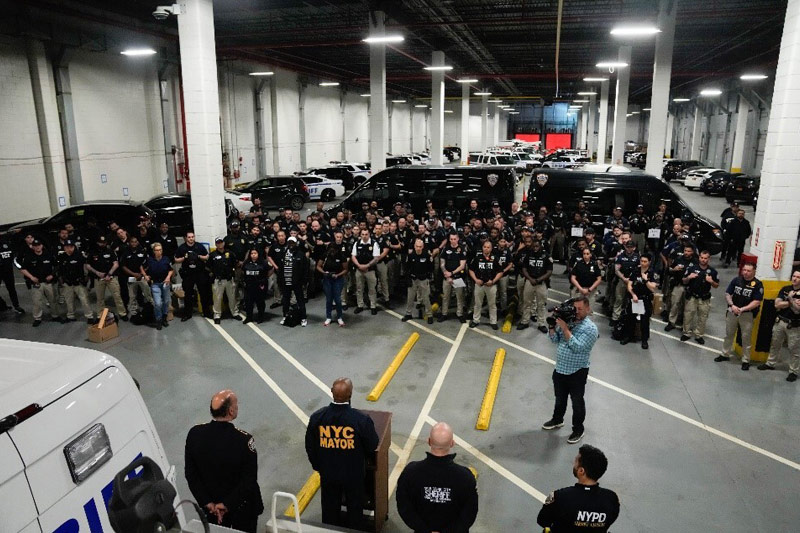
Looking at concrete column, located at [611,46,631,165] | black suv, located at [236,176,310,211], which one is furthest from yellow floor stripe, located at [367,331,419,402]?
concrete column, located at [611,46,631,165]

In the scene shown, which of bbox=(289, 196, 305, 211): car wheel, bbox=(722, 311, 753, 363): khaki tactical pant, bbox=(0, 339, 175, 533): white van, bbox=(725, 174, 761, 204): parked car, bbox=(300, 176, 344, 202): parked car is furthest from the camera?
bbox=(300, 176, 344, 202): parked car

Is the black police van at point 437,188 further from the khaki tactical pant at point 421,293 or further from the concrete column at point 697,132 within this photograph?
the concrete column at point 697,132

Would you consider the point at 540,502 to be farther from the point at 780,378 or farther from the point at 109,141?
the point at 109,141

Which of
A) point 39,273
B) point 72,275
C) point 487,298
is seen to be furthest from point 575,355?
point 39,273

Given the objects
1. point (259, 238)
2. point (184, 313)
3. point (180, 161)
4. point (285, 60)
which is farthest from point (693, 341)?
point (285, 60)

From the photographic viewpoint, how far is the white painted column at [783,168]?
819 cm

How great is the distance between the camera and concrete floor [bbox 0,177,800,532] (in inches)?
217

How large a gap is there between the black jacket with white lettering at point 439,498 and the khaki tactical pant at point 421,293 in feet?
23.9

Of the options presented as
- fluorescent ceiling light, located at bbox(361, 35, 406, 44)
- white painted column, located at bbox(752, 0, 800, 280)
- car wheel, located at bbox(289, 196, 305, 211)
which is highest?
fluorescent ceiling light, located at bbox(361, 35, 406, 44)

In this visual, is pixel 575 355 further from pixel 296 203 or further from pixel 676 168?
pixel 676 168

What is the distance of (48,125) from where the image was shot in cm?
1747

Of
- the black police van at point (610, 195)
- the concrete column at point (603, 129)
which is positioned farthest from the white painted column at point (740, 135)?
the black police van at point (610, 195)

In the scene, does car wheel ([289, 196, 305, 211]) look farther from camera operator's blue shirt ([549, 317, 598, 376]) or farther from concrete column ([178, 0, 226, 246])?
camera operator's blue shirt ([549, 317, 598, 376])

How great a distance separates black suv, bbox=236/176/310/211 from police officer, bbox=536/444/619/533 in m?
21.4
